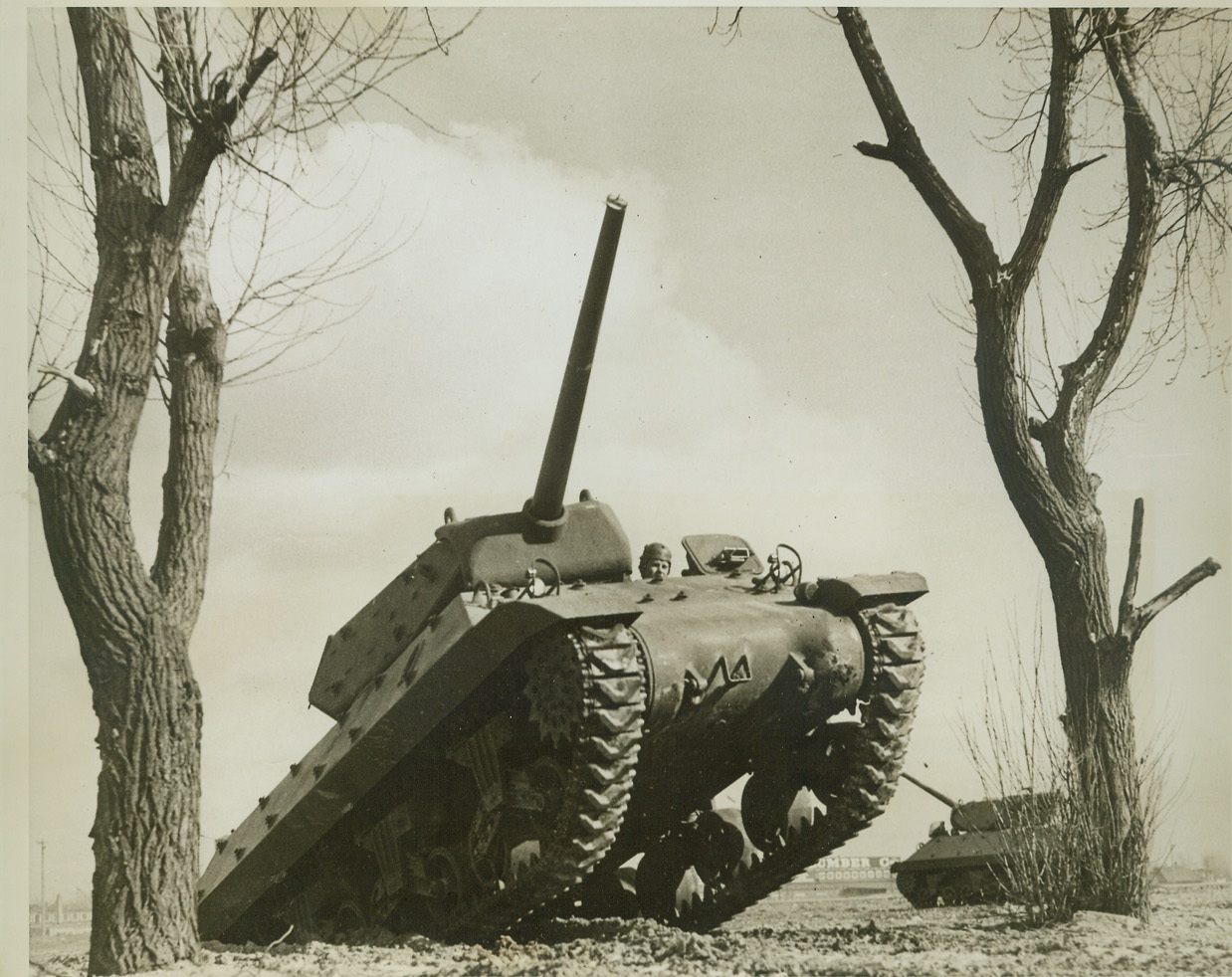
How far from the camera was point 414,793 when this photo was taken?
8.45 m

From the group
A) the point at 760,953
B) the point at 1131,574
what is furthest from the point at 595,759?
the point at 1131,574

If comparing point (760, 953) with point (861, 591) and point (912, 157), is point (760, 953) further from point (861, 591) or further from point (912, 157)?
point (912, 157)

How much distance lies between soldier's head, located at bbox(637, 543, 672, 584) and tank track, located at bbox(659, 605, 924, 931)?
1.38 meters

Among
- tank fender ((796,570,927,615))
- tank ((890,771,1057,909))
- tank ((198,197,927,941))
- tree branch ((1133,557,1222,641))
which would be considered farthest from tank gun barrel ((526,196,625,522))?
tank ((890,771,1057,909))

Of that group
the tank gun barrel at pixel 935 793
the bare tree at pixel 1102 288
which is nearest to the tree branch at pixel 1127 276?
the bare tree at pixel 1102 288

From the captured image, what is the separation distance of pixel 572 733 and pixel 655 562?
2.13m

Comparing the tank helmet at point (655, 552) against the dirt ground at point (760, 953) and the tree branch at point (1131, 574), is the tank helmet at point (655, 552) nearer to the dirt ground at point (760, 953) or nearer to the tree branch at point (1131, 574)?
the dirt ground at point (760, 953)

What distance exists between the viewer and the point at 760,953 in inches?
301

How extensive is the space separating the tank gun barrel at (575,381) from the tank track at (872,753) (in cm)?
214

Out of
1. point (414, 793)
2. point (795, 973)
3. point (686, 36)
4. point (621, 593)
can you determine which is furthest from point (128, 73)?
point (795, 973)

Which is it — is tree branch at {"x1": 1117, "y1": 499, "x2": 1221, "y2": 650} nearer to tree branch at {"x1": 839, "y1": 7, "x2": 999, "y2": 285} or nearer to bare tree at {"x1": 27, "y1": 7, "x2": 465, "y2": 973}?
tree branch at {"x1": 839, "y1": 7, "x2": 999, "y2": 285}

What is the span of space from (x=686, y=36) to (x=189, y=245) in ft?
11.3

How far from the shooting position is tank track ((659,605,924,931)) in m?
8.40

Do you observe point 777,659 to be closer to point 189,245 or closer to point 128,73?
point 189,245
